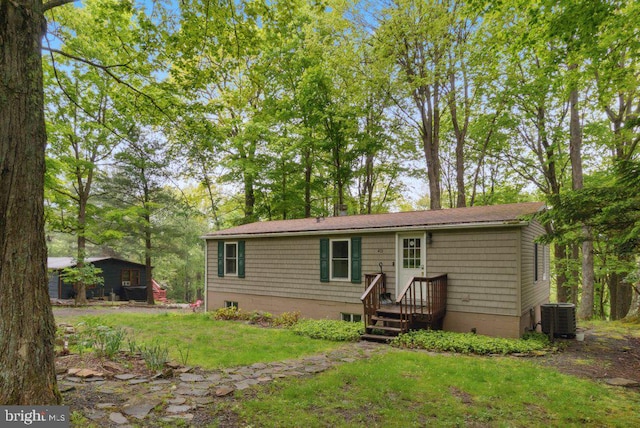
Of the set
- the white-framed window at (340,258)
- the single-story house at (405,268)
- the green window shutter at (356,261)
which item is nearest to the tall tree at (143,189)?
the single-story house at (405,268)

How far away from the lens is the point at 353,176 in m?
19.8

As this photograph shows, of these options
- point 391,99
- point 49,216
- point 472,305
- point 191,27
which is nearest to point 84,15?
point 49,216

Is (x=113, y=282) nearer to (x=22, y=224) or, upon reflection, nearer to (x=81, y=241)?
(x=81, y=241)

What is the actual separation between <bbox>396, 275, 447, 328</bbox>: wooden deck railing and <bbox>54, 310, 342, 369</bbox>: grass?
69.1 inches

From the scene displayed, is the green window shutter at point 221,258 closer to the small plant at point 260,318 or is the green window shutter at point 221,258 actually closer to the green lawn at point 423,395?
the small plant at point 260,318

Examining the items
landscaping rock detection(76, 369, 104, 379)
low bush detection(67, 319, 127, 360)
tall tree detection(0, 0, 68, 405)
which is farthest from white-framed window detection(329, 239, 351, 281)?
tall tree detection(0, 0, 68, 405)

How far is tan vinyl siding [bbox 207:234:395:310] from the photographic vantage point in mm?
10080

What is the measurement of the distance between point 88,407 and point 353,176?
16.9m

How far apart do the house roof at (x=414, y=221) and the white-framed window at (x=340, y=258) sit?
18.1 inches

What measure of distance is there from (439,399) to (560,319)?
17.4 ft

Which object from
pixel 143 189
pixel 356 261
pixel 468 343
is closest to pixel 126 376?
pixel 468 343

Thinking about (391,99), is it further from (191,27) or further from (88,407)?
(88,407)

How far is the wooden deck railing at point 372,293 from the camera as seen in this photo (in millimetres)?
8578

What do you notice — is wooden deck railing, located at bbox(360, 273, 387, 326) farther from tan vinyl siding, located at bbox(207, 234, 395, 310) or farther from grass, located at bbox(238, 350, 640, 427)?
grass, located at bbox(238, 350, 640, 427)
